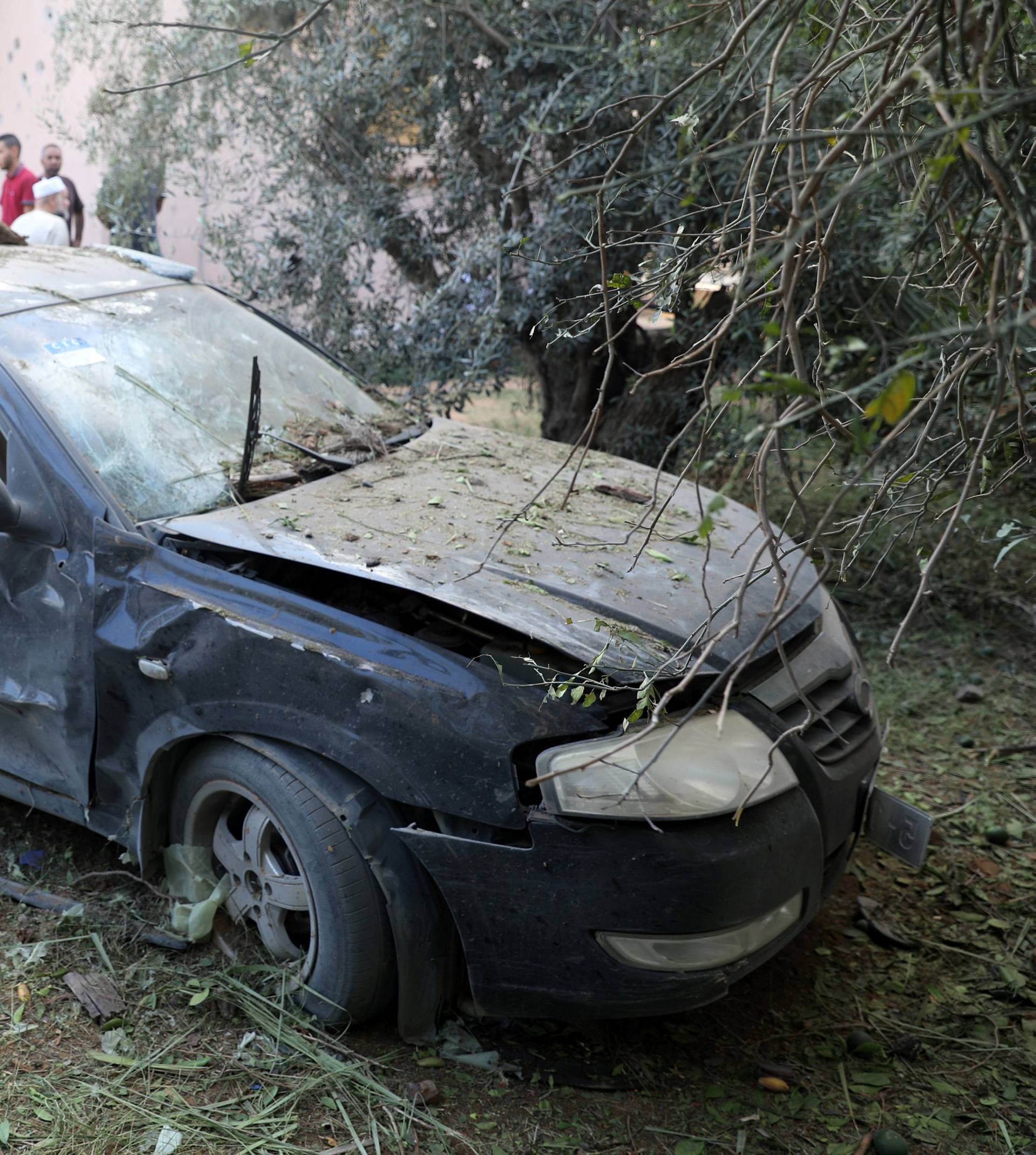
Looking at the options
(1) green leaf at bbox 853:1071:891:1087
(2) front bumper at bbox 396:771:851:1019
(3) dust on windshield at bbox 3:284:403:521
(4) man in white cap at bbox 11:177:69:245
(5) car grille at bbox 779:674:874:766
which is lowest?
(1) green leaf at bbox 853:1071:891:1087

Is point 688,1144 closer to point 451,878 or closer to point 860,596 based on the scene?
point 451,878

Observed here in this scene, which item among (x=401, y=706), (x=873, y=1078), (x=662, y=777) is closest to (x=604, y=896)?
(x=662, y=777)

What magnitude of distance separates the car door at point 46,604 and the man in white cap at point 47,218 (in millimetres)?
3581

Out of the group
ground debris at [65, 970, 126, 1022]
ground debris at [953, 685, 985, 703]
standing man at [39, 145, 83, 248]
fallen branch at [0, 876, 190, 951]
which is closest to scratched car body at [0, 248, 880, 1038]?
fallen branch at [0, 876, 190, 951]

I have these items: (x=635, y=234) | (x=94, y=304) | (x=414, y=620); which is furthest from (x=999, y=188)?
(x=94, y=304)

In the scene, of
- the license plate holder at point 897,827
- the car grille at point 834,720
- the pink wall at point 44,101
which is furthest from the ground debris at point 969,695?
the pink wall at point 44,101

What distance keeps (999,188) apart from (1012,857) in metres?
2.76

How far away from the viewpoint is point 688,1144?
89.3 inches

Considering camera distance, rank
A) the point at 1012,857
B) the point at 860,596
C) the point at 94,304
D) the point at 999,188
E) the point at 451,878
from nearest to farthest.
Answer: the point at 999,188
the point at 451,878
the point at 94,304
the point at 1012,857
the point at 860,596

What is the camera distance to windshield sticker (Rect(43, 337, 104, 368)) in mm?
2939

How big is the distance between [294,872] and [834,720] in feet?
4.67

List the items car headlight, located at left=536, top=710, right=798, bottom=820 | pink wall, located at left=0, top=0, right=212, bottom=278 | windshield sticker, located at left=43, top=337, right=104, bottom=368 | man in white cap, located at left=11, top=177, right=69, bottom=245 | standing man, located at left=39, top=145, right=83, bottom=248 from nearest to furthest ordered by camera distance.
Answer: car headlight, located at left=536, top=710, right=798, bottom=820
windshield sticker, located at left=43, top=337, right=104, bottom=368
man in white cap, located at left=11, top=177, right=69, bottom=245
standing man, located at left=39, top=145, right=83, bottom=248
pink wall, located at left=0, top=0, right=212, bottom=278

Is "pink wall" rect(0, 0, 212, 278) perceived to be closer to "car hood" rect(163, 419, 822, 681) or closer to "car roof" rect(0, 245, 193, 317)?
"car roof" rect(0, 245, 193, 317)

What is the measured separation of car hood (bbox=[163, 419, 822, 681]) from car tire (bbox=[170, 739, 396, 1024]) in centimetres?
55
